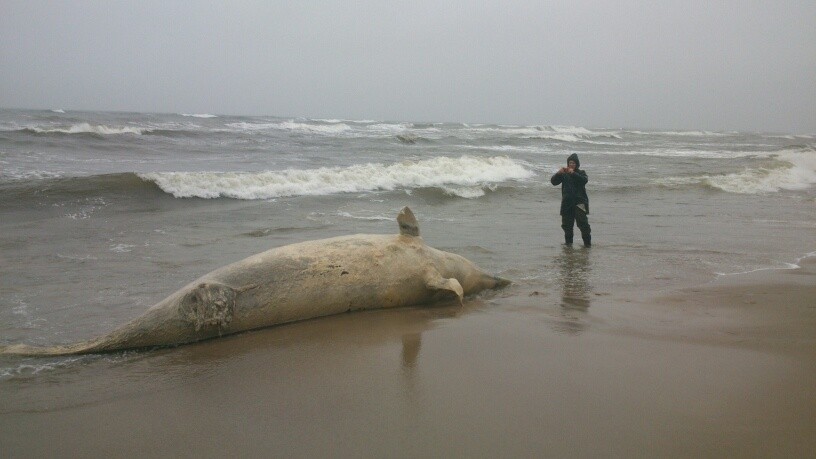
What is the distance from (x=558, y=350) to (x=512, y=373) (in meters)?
0.61

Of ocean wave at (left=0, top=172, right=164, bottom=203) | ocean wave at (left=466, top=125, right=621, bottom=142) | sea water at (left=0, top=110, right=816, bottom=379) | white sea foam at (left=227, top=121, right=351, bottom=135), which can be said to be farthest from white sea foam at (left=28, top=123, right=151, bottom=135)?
ocean wave at (left=466, top=125, right=621, bottom=142)

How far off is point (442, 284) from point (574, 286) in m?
1.63

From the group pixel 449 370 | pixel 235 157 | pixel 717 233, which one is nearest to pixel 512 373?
pixel 449 370

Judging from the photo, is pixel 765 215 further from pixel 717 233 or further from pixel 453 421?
pixel 453 421

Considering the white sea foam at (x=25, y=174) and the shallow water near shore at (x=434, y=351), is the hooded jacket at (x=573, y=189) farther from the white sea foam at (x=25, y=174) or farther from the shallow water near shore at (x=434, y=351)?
the white sea foam at (x=25, y=174)

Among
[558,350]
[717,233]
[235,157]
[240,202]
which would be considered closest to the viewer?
[558,350]

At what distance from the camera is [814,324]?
4934 millimetres

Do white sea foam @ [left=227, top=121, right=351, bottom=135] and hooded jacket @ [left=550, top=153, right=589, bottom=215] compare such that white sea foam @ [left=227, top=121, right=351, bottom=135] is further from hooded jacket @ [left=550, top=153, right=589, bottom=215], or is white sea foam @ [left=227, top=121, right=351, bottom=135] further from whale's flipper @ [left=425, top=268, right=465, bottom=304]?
whale's flipper @ [left=425, top=268, right=465, bottom=304]

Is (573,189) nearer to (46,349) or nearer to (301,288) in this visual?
(301,288)

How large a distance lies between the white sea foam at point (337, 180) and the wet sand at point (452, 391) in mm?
9715

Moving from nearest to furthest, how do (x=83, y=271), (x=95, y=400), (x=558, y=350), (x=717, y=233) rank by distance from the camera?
(x=95, y=400)
(x=558, y=350)
(x=83, y=271)
(x=717, y=233)

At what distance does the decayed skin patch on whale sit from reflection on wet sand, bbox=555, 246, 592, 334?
2.63 meters

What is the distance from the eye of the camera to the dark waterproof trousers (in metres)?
8.77

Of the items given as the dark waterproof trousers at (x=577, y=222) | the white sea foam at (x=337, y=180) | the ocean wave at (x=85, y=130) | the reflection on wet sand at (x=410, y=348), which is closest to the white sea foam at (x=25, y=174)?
the white sea foam at (x=337, y=180)
